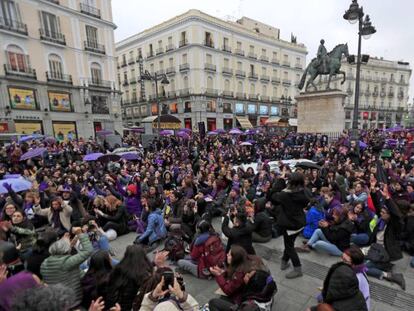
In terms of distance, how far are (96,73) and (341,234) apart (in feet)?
100

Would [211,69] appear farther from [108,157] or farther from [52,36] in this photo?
[108,157]

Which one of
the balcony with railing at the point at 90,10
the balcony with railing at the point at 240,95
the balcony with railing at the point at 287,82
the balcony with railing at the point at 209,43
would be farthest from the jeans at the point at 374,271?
the balcony with railing at the point at 287,82

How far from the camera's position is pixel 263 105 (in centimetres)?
4653

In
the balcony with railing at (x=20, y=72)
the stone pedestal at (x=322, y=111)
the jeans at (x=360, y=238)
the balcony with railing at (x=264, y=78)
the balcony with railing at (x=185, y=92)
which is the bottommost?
the jeans at (x=360, y=238)

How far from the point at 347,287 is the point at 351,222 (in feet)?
8.62

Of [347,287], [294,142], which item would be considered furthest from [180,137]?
[347,287]

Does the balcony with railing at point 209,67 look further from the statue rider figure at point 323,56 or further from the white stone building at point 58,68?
the statue rider figure at point 323,56

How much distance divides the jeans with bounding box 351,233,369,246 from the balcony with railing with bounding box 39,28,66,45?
29999 millimetres

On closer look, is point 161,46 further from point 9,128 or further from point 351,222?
point 351,222

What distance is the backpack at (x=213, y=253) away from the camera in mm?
4211

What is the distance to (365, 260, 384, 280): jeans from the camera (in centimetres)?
406

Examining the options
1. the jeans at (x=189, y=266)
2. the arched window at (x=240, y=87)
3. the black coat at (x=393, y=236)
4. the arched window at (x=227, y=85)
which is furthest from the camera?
the arched window at (x=240, y=87)

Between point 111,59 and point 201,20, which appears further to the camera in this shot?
point 201,20

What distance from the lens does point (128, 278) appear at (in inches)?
115
